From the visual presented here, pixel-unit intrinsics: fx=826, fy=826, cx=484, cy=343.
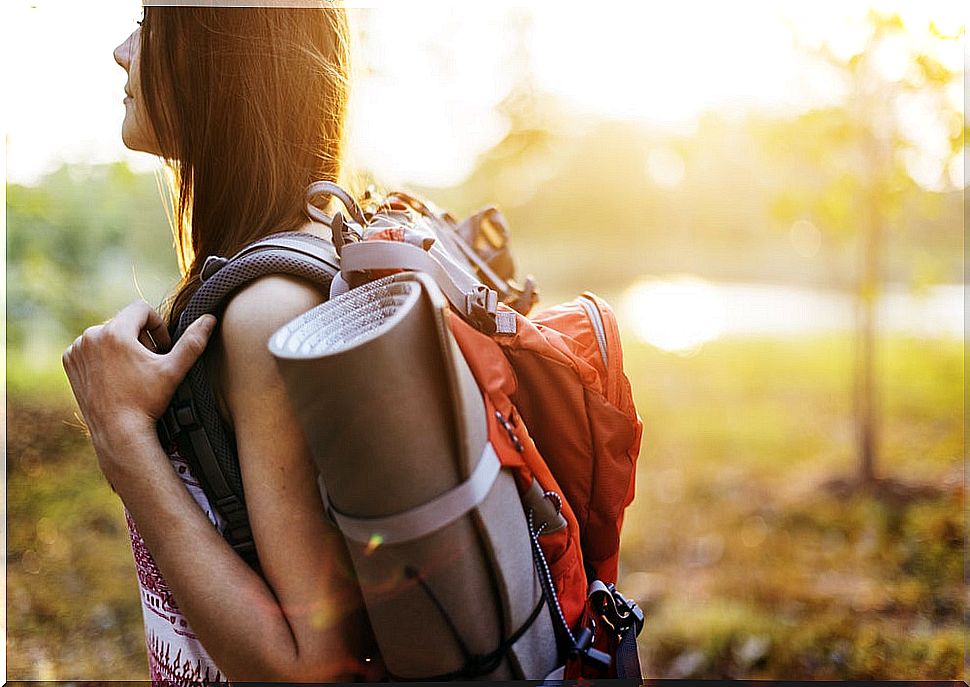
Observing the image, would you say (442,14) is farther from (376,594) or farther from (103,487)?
(376,594)

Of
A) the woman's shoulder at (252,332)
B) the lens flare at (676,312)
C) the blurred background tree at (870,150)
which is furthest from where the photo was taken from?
the lens flare at (676,312)

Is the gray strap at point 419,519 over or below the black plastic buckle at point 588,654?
over

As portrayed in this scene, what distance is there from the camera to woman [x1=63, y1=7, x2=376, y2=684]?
94 centimetres

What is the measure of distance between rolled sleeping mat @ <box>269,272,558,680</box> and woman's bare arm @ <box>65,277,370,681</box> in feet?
0.23

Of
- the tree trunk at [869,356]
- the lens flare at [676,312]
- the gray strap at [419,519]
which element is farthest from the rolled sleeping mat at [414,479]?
the lens flare at [676,312]

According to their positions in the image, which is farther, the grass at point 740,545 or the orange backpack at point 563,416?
the grass at point 740,545

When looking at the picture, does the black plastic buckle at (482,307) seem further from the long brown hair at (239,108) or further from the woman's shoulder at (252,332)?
the long brown hair at (239,108)

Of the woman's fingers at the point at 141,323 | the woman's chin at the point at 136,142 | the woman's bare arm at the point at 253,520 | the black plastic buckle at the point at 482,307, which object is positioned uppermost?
the woman's chin at the point at 136,142

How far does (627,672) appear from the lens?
102cm

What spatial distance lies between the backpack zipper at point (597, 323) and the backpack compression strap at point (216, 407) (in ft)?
1.25

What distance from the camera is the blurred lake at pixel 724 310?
758 centimetres

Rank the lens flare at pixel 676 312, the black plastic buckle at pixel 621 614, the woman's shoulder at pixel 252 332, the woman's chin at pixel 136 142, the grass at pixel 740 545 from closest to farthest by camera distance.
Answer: the woman's shoulder at pixel 252 332 → the black plastic buckle at pixel 621 614 → the woman's chin at pixel 136 142 → the grass at pixel 740 545 → the lens flare at pixel 676 312

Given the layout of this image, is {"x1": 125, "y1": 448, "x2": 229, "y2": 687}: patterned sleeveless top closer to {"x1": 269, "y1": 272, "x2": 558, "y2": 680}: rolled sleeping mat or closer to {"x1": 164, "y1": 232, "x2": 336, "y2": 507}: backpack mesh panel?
{"x1": 164, "y1": 232, "x2": 336, "y2": 507}: backpack mesh panel

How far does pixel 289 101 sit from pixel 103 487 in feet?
12.2
